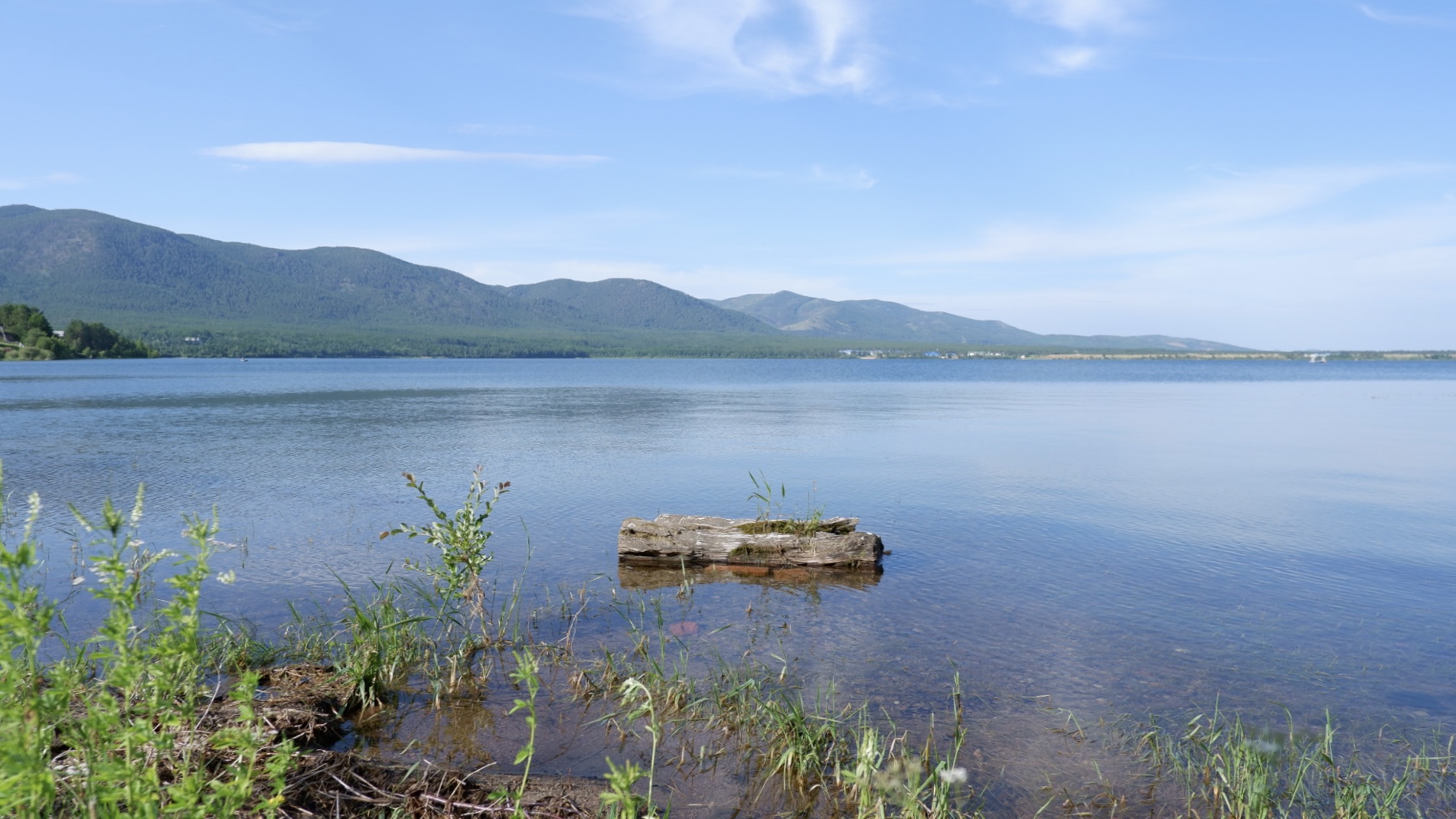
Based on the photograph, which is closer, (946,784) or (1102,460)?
(946,784)

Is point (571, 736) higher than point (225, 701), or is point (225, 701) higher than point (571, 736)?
point (225, 701)

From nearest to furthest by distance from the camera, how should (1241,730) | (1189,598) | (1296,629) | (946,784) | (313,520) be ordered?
(946,784)
(1241,730)
(1296,629)
(1189,598)
(313,520)

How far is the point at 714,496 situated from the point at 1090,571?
26.5 ft

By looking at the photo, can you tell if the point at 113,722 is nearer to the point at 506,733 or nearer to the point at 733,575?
the point at 506,733

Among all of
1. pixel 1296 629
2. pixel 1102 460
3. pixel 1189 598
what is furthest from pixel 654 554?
pixel 1102 460

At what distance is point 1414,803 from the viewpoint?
598cm

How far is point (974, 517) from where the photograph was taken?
15.8 m

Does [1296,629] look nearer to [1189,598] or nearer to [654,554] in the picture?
[1189,598]

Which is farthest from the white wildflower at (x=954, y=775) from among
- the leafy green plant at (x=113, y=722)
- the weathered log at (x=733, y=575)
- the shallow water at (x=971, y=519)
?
the weathered log at (x=733, y=575)

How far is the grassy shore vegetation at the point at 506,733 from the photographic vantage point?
11.5ft

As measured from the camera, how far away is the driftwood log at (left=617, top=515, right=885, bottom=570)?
11844 millimetres

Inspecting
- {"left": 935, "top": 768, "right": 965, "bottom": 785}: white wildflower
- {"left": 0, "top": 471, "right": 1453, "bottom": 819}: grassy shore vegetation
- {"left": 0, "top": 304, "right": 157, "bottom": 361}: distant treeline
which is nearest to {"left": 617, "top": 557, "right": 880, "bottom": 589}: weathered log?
{"left": 0, "top": 471, "right": 1453, "bottom": 819}: grassy shore vegetation

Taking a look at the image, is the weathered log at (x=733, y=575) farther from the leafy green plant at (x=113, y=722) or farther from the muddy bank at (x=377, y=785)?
the leafy green plant at (x=113, y=722)

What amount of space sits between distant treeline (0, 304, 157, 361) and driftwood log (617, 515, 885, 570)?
134575mm
